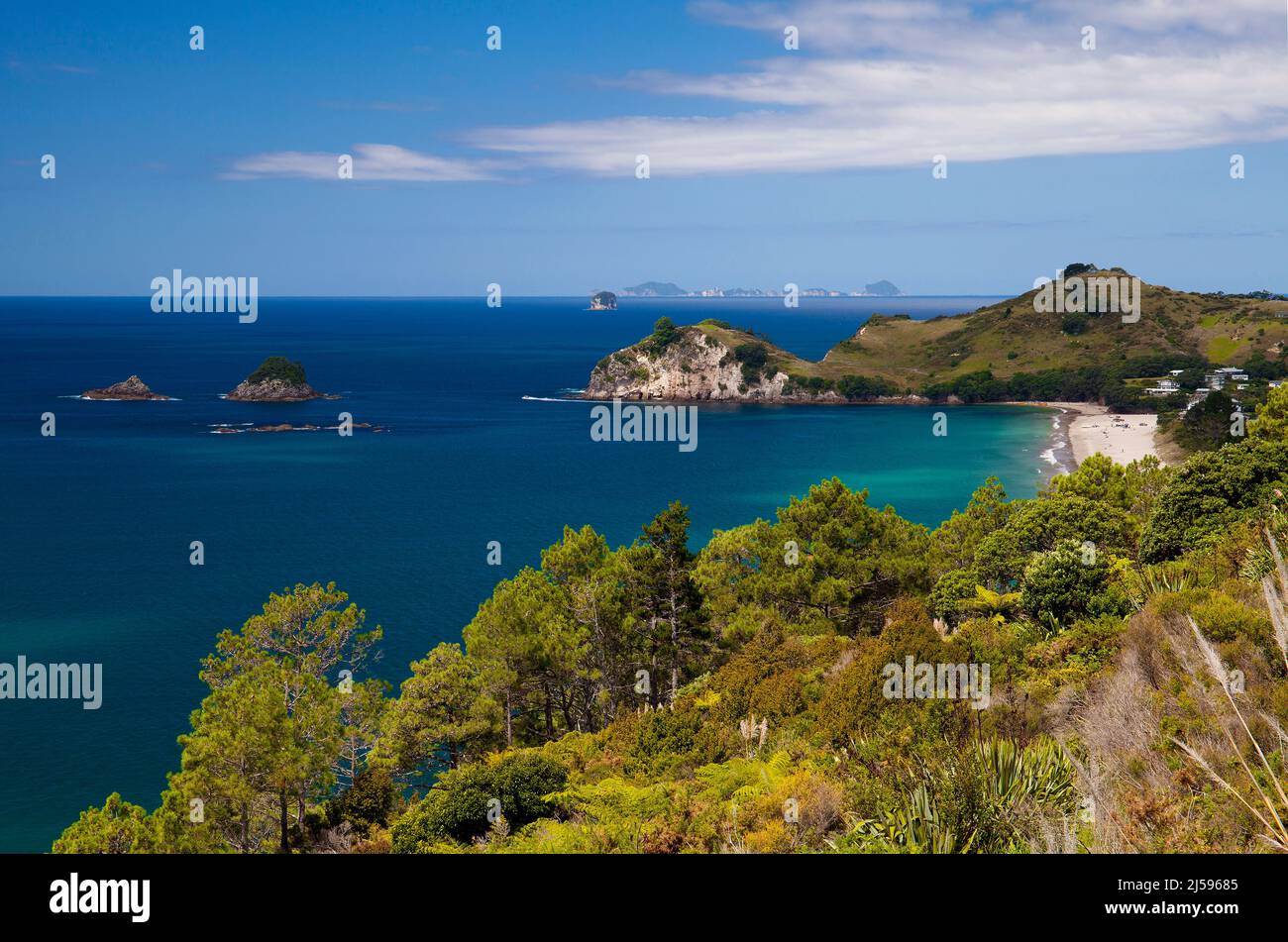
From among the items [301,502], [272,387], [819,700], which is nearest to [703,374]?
[272,387]

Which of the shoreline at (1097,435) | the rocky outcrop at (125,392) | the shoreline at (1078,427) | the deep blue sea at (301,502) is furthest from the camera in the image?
the rocky outcrop at (125,392)

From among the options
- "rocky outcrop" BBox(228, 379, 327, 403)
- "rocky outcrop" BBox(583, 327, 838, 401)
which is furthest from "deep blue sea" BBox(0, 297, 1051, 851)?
"rocky outcrop" BBox(583, 327, 838, 401)

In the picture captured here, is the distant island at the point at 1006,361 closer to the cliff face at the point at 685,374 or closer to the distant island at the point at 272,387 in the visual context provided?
the cliff face at the point at 685,374

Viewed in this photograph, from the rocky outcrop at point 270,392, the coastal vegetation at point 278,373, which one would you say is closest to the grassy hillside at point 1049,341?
the coastal vegetation at point 278,373

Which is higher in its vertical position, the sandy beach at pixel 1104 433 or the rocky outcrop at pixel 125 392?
the rocky outcrop at pixel 125 392
